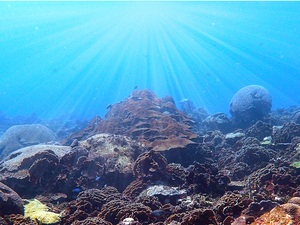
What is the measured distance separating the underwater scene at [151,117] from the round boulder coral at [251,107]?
122mm

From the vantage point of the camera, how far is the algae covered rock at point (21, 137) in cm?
1447

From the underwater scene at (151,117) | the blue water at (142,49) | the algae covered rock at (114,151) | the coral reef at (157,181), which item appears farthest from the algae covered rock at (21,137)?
the blue water at (142,49)

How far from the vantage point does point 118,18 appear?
180 feet

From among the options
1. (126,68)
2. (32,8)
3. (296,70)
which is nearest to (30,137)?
(32,8)

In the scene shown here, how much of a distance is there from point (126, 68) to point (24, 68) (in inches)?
3386

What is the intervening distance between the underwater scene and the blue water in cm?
69

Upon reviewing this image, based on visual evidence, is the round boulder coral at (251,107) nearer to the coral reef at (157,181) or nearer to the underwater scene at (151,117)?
the underwater scene at (151,117)

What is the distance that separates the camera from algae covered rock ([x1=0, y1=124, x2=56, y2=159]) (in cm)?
1447

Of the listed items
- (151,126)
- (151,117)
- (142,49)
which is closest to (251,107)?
(151,117)

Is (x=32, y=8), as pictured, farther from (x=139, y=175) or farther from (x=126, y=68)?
(x=139, y=175)

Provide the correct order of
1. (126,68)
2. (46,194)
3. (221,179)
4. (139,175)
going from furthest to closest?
(126,68)
(139,175)
(46,194)
(221,179)

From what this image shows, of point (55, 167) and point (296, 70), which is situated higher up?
point (296, 70)

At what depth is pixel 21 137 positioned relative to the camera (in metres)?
15.7

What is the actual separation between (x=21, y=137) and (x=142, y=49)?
74126 mm
